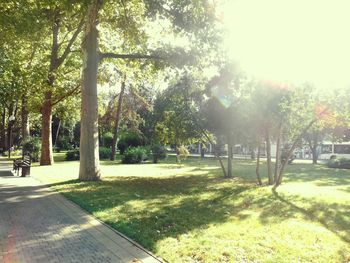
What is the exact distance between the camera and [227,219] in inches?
427

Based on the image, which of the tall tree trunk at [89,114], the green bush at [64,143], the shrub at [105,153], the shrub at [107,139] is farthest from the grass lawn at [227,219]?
the green bush at [64,143]

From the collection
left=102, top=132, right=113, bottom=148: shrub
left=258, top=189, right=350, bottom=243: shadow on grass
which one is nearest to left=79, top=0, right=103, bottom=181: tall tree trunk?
left=258, top=189, right=350, bottom=243: shadow on grass

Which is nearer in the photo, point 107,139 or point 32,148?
point 32,148

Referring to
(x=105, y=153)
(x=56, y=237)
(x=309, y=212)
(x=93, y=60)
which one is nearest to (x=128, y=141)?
(x=105, y=153)

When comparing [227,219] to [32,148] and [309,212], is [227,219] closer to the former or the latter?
[309,212]

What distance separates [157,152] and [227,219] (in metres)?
29.8

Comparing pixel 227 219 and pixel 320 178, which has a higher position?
pixel 320 178

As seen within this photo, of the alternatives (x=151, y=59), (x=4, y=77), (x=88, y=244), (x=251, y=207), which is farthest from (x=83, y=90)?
(x=88, y=244)

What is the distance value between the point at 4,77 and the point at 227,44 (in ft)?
41.4

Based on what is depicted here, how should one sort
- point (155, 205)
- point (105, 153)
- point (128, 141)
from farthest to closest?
point (128, 141) → point (105, 153) → point (155, 205)

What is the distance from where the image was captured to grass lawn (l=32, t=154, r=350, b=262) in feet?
25.8

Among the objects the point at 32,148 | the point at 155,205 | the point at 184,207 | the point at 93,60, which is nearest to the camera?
the point at 184,207

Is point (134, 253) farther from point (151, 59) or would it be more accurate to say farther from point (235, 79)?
point (151, 59)

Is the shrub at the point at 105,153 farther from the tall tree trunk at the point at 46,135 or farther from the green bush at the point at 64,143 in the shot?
the green bush at the point at 64,143
